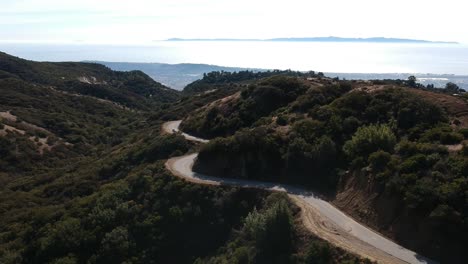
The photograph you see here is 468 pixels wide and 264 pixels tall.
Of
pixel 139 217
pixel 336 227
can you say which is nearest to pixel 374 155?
pixel 336 227

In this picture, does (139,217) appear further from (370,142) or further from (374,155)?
(370,142)

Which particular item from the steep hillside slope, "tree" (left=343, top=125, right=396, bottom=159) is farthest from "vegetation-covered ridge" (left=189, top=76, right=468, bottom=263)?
the steep hillside slope

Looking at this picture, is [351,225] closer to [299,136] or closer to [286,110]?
[299,136]

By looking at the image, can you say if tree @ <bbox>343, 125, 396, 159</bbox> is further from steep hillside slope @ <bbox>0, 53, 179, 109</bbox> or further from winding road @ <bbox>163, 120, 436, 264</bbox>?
steep hillside slope @ <bbox>0, 53, 179, 109</bbox>

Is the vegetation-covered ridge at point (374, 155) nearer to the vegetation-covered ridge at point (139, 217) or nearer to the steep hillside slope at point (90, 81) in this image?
the vegetation-covered ridge at point (139, 217)

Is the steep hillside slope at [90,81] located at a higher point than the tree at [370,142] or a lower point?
lower

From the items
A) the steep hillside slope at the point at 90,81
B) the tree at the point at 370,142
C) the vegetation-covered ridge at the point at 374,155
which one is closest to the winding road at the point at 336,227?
the vegetation-covered ridge at the point at 374,155

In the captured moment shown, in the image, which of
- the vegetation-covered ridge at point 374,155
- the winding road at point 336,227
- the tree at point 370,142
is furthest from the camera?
the tree at point 370,142
